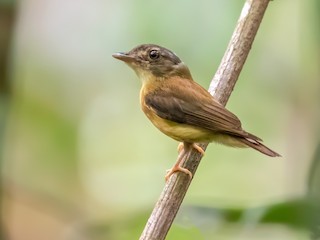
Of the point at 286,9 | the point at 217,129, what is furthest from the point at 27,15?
the point at 217,129

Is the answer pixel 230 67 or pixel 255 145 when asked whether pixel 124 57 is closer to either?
pixel 230 67

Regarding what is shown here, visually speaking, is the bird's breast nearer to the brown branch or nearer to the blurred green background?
the brown branch

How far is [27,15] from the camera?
13.9ft

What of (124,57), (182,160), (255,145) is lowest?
(182,160)

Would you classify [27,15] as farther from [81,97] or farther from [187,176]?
[187,176]

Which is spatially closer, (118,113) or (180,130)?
(180,130)

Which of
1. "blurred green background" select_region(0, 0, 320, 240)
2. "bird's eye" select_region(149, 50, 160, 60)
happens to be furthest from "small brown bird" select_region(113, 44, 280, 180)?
"blurred green background" select_region(0, 0, 320, 240)

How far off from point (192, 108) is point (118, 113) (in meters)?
2.22

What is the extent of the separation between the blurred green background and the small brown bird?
0.84 ft

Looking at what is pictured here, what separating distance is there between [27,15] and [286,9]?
1.42m

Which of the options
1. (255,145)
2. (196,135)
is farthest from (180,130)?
(255,145)

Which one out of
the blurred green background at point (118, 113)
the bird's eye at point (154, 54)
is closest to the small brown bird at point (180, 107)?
the bird's eye at point (154, 54)

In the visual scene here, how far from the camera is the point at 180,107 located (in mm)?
2674

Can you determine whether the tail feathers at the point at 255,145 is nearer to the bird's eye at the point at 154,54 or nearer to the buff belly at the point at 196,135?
the buff belly at the point at 196,135
